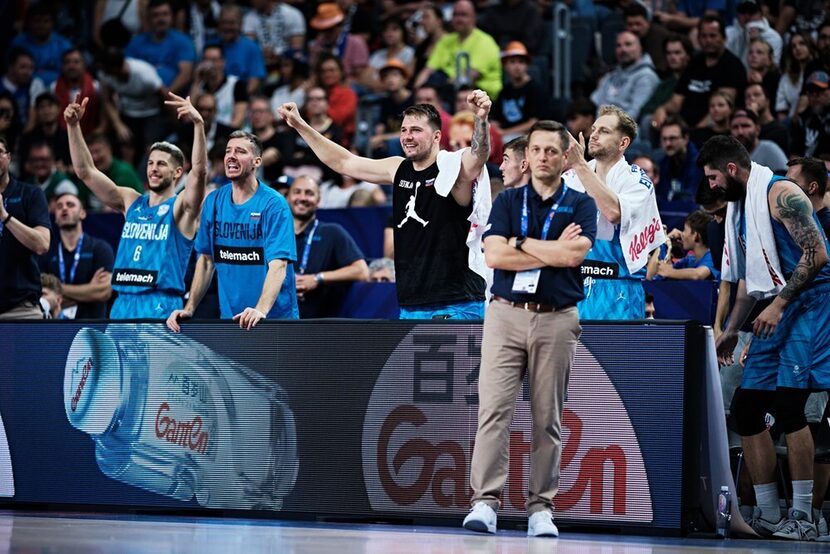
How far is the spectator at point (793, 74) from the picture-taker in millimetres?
14016

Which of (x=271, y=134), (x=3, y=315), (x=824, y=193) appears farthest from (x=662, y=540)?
(x=271, y=134)

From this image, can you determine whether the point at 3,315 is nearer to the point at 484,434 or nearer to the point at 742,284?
the point at 484,434

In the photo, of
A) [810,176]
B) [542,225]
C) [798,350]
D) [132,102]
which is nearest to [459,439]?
[542,225]

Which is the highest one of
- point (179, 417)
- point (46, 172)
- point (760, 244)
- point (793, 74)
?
A: point (793, 74)

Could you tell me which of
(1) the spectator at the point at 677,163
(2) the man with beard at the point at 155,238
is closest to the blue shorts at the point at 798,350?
(2) the man with beard at the point at 155,238

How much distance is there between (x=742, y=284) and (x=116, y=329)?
410cm

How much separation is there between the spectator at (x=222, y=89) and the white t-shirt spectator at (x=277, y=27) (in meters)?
1.83

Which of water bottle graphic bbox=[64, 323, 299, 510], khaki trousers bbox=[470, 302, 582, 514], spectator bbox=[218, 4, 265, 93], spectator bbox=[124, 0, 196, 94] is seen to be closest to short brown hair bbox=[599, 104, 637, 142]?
khaki trousers bbox=[470, 302, 582, 514]

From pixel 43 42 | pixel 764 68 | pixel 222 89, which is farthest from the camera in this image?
pixel 43 42

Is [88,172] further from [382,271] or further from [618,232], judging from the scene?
[618,232]

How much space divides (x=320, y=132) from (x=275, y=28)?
4437 millimetres

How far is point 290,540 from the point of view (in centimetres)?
717

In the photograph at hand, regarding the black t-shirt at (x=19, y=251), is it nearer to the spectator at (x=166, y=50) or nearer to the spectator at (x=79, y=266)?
the spectator at (x=79, y=266)

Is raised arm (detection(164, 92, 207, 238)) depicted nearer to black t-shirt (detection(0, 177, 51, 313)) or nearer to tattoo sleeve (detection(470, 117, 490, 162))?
black t-shirt (detection(0, 177, 51, 313))
